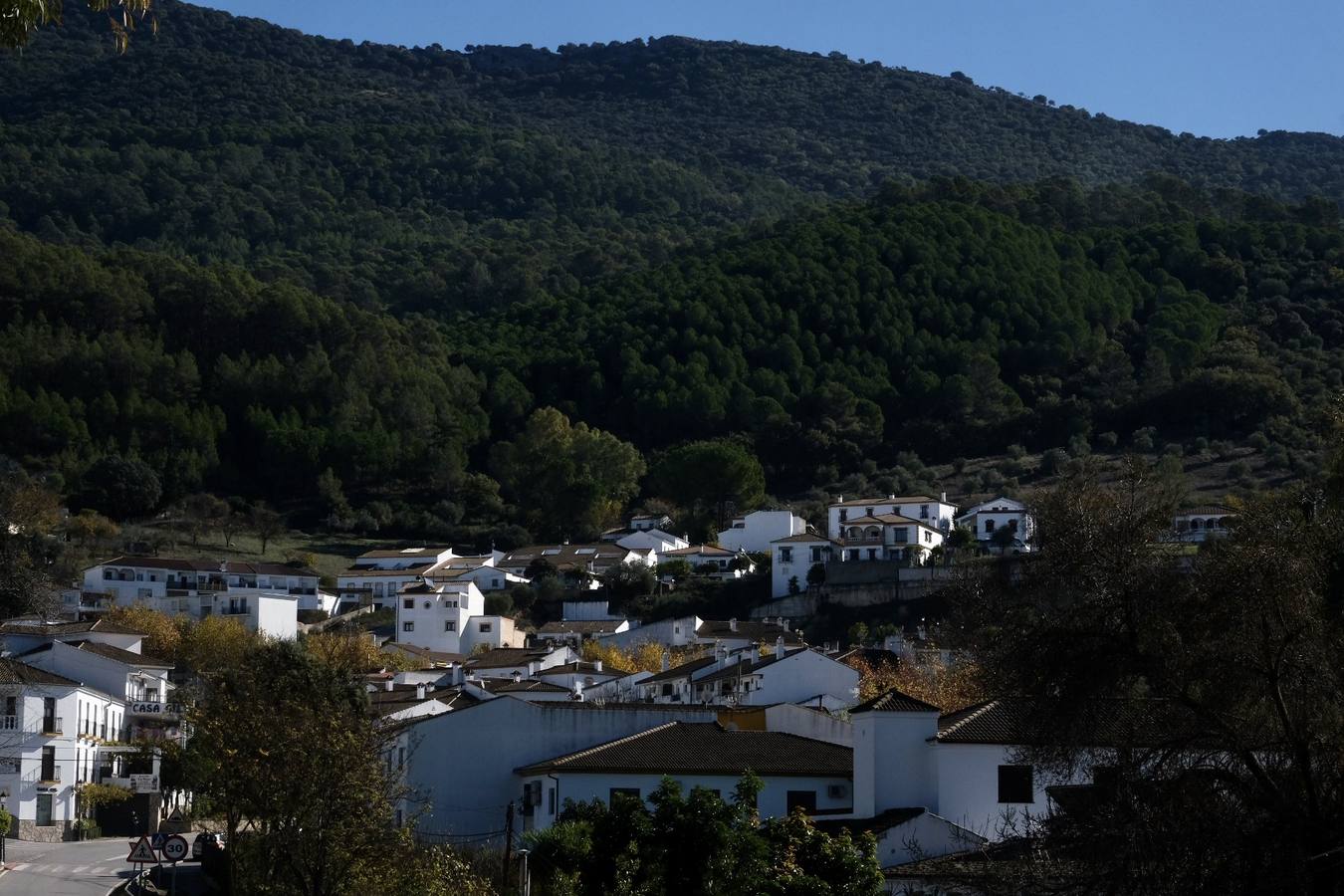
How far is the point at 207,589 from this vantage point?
94.4 meters

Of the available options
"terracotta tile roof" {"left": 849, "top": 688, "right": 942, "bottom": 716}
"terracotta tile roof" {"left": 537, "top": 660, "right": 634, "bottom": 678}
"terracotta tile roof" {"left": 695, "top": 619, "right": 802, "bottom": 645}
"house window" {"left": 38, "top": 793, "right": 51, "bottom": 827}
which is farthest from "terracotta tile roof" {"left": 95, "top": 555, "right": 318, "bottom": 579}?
"terracotta tile roof" {"left": 849, "top": 688, "right": 942, "bottom": 716}

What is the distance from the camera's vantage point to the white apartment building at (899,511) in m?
104

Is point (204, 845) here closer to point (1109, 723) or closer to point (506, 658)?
point (1109, 723)

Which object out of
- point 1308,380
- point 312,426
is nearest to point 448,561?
point 312,426

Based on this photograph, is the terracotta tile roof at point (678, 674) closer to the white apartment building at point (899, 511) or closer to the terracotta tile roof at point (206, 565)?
the terracotta tile roof at point (206, 565)

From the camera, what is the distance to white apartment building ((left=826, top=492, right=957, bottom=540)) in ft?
341

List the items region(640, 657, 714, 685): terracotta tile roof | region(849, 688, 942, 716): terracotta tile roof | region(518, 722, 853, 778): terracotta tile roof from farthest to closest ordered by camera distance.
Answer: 1. region(640, 657, 714, 685): terracotta tile roof
2. region(518, 722, 853, 778): terracotta tile roof
3. region(849, 688, 942, 716): terracotta tile roof

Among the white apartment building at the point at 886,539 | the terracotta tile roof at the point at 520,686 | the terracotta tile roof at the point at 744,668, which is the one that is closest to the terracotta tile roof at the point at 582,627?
the white apartment building at the point at 886,539

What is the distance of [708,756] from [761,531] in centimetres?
7020

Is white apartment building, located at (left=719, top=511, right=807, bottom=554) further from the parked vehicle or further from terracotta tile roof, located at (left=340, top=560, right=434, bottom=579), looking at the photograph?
the parked vehicle

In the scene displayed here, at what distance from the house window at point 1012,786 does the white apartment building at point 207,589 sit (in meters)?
55.0

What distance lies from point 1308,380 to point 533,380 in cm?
5034

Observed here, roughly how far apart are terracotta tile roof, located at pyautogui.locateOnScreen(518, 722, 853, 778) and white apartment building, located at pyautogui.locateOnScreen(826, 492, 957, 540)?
6524 centimetres

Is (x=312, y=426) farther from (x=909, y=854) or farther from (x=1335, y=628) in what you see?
(x=1335, y=628)
